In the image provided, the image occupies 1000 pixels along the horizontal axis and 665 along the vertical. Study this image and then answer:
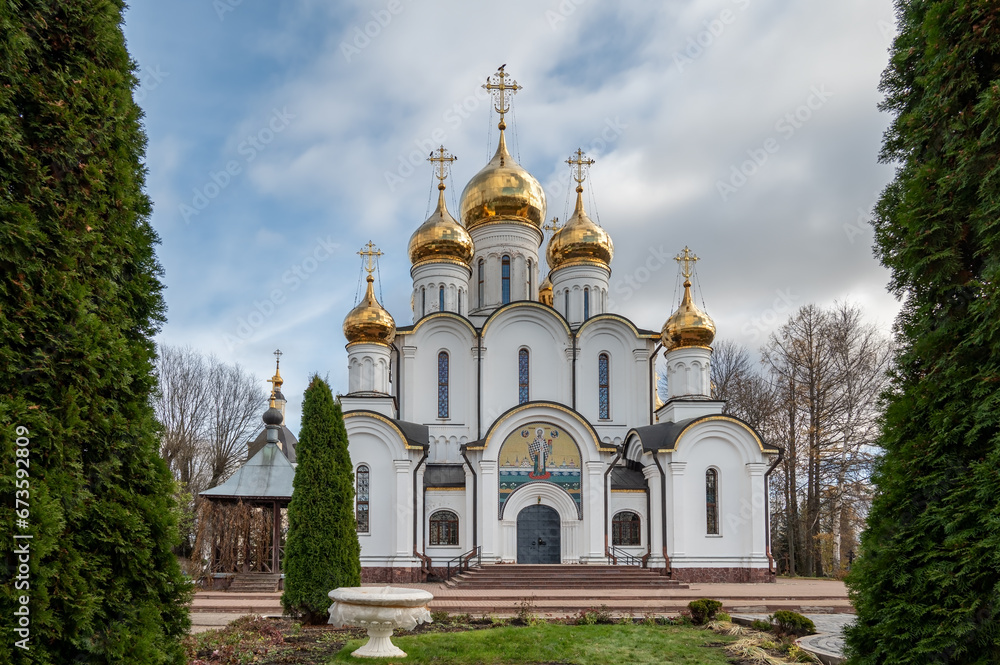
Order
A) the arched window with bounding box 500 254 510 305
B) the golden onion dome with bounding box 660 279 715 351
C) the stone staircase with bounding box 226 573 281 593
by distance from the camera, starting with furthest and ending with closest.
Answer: the arched window with bounding box 500 254 510 305 < the golden onion dome with bounding box 660 279 715 351 < the stone staircase with bounding box 226 573 281 593

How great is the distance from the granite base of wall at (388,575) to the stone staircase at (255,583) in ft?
10.8

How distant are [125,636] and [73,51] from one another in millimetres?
2882

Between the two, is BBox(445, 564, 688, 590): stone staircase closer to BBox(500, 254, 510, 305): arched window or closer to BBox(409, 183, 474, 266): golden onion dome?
BBox(500, 254, 510, 305): arched window

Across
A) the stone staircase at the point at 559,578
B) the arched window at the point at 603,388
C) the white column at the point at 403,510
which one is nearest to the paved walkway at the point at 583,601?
the stone staircase at the point at 559,578

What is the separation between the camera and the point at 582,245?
86.6 ft

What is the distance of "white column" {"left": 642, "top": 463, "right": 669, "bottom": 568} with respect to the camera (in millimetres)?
21375

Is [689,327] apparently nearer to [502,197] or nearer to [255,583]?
[502,197]

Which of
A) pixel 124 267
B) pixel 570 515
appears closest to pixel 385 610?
pixel 124 267

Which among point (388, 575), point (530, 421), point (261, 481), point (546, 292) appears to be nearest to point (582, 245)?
point (546, 292)

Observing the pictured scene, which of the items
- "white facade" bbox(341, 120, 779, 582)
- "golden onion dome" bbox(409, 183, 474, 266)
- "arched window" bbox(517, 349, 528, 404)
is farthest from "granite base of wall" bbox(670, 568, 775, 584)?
"golden onion dome" bbox(409, 183, 474, 266)

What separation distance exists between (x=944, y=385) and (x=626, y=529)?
18.9 meters

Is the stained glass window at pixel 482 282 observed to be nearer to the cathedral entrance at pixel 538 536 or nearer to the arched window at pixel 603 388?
the arched window at pixel 603 388

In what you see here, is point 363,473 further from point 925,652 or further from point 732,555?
point 925,652

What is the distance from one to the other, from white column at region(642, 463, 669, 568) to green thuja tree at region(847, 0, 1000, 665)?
57.6ft
